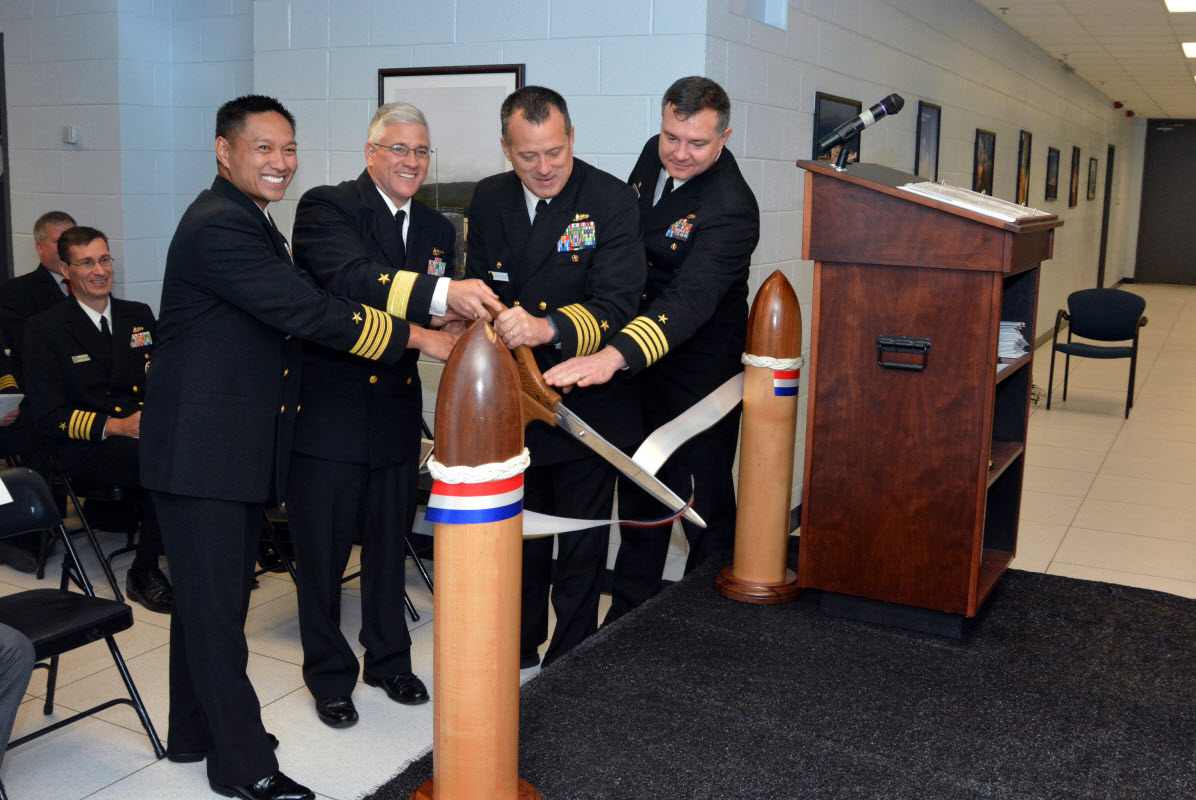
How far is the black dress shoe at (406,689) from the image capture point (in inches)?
125

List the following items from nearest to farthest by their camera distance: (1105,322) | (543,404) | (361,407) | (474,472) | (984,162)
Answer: (474,472) → (543,404) → (361,407) → (984,162) → (1105,322)

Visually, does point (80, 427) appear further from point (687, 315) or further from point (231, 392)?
point (687, 315)

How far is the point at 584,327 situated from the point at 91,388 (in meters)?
2.58

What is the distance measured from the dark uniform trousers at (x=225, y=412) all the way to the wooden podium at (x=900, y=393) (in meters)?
1.14

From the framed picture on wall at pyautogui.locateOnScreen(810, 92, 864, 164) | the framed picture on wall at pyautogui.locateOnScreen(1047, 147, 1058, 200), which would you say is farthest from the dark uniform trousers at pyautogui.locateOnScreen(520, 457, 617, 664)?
the framed picture on wall at pyautogui.locateOnScreen(1047, 147, 1058, 200)

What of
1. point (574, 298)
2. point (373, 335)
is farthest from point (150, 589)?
point (574, 298)

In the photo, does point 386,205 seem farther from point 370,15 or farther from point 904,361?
point 370,15

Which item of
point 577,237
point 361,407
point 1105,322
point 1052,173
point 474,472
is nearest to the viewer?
point 474,472

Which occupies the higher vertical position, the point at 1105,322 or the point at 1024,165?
the point at 1024,165

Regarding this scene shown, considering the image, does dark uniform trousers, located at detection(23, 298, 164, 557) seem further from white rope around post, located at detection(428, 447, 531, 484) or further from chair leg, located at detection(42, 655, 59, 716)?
white rope around post, located at detection(428, 447, 531, 484)

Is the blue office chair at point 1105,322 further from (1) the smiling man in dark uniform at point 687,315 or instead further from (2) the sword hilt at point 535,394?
(2) the sword hilt at point 535,394

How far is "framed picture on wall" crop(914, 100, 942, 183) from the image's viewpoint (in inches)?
243

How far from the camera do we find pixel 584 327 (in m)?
2.62

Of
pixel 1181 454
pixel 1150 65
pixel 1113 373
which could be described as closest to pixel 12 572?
pixel 1181 454
